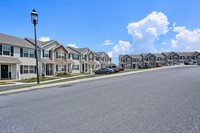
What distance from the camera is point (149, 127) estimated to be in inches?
191

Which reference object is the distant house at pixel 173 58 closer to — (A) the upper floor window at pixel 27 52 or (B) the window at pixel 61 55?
(B) the window at pixel 61 55

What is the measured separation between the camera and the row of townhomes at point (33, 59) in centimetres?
2883

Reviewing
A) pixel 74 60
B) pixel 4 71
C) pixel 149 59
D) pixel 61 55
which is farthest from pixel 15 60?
pixel 149 59

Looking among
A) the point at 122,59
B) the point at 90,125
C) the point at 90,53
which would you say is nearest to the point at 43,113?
the point at 90,125

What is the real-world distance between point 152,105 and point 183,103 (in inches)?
54.6

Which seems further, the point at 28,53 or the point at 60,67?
the point at 60,67

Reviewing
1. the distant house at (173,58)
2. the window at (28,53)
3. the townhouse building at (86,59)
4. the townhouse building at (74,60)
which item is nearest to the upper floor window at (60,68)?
the townhouse building at (74,60)

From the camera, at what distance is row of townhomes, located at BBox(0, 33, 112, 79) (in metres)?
28.8

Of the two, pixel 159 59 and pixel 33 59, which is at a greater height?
pixel 159 59

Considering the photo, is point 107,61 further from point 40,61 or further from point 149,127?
point 149,127

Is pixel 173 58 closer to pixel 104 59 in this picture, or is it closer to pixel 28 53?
pixel 104 59

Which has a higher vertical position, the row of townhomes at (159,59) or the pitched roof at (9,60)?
the row of townhomes at (159,59)

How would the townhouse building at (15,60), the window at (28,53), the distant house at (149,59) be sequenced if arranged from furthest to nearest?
the distant house at (149,59) < the window at (28,53) < the townhouse building at (15,60)

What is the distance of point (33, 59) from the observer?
112 feet
